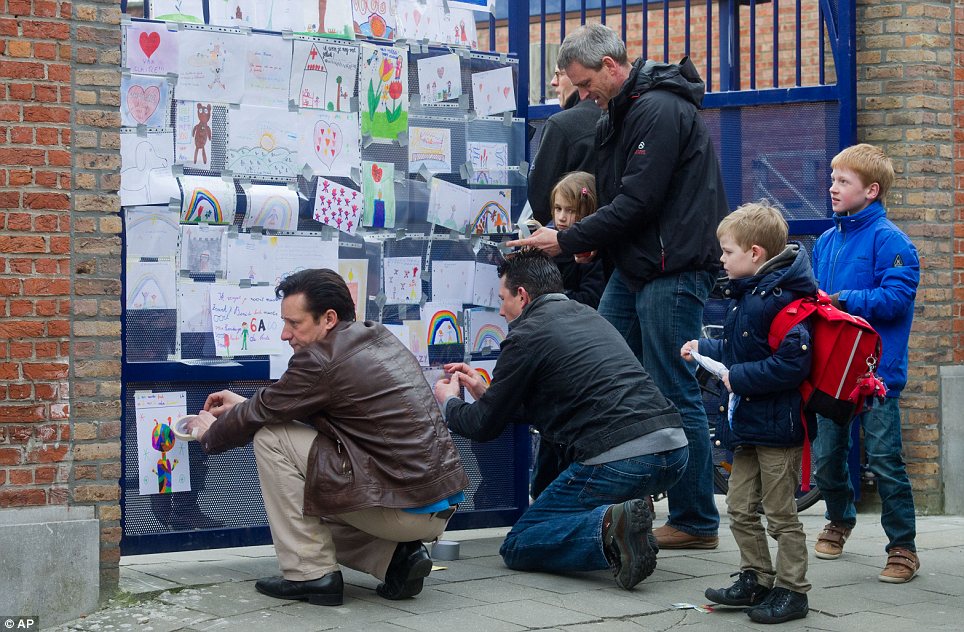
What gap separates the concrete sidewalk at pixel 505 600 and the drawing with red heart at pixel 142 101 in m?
1.86

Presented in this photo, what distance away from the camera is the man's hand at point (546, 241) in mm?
5660

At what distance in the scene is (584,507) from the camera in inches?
204

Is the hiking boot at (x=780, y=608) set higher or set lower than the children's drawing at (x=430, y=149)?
lower

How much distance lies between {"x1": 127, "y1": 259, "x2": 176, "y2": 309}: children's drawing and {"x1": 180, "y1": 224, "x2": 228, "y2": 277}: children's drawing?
0.08 m

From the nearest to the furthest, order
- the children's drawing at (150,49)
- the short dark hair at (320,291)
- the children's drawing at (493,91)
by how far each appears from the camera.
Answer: the short dark hair at (320,291)
the children's drawing at (150,49)
the children's drawing at (493,91)

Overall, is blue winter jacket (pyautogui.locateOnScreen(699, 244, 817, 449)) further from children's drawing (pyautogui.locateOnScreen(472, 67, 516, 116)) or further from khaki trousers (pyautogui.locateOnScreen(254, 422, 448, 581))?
children's drawing (pyautogui.locateOnScreen(472, 67, 516, 116))

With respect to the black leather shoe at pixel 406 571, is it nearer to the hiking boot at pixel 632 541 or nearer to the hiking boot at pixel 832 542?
the hiking boot at pixel 632 541

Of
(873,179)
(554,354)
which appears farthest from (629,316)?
(873,179)

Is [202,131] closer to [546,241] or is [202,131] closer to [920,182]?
[546,241]

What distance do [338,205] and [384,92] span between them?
58 centimetres

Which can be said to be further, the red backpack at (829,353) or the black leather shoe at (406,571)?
the black leather shoe at (406,571)

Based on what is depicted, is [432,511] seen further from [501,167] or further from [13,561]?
[501,167]

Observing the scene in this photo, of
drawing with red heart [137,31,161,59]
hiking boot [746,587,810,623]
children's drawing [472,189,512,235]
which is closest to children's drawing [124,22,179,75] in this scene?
drawing with red heart [137,31,161,59]

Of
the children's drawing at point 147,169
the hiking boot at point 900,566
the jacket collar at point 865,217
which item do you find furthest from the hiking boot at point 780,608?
the children's drawing at point 147,169
